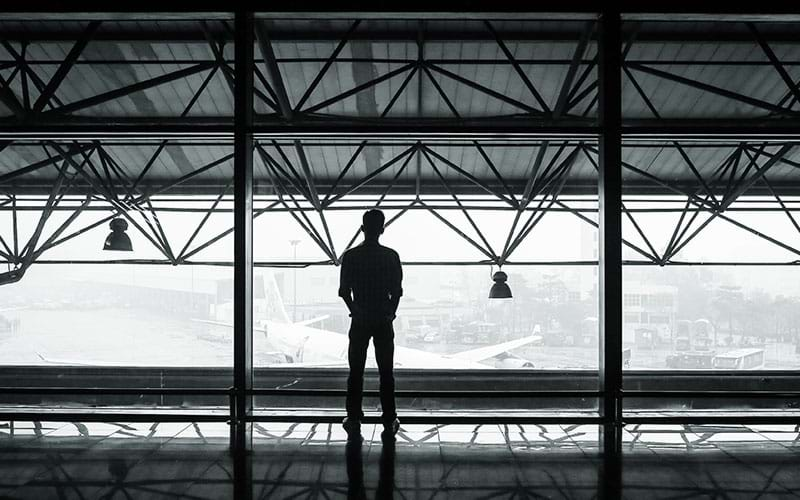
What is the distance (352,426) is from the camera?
512cm

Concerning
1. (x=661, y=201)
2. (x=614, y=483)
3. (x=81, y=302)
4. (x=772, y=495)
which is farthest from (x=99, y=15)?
(x=81, y=302)

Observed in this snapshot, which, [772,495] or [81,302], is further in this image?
[81,302]

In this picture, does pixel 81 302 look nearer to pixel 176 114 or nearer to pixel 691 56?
pixel 176 114

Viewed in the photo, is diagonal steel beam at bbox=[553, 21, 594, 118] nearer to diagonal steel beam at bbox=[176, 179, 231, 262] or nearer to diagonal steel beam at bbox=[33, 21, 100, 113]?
diagonal steel beam at bbox=[33, 21, 100, 113]

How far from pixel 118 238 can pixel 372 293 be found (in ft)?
22.1

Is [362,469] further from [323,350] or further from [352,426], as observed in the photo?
[323,350]

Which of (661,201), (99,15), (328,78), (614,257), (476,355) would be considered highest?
(328,78)

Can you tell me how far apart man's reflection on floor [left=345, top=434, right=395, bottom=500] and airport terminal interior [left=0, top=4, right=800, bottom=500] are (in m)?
0.02

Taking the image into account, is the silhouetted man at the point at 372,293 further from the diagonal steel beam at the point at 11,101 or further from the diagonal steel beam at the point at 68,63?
the diagonal steel beam at the point at 11,101

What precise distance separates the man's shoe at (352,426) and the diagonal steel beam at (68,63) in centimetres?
428

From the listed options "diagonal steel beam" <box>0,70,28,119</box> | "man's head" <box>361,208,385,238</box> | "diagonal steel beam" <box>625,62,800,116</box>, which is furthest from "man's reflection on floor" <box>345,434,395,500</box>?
"diagonal steel beam" <box>0,70,28,119</box>

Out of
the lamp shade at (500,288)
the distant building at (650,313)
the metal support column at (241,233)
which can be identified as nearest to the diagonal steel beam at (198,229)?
the lamp shade at (500,288)

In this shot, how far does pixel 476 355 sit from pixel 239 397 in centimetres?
2466
